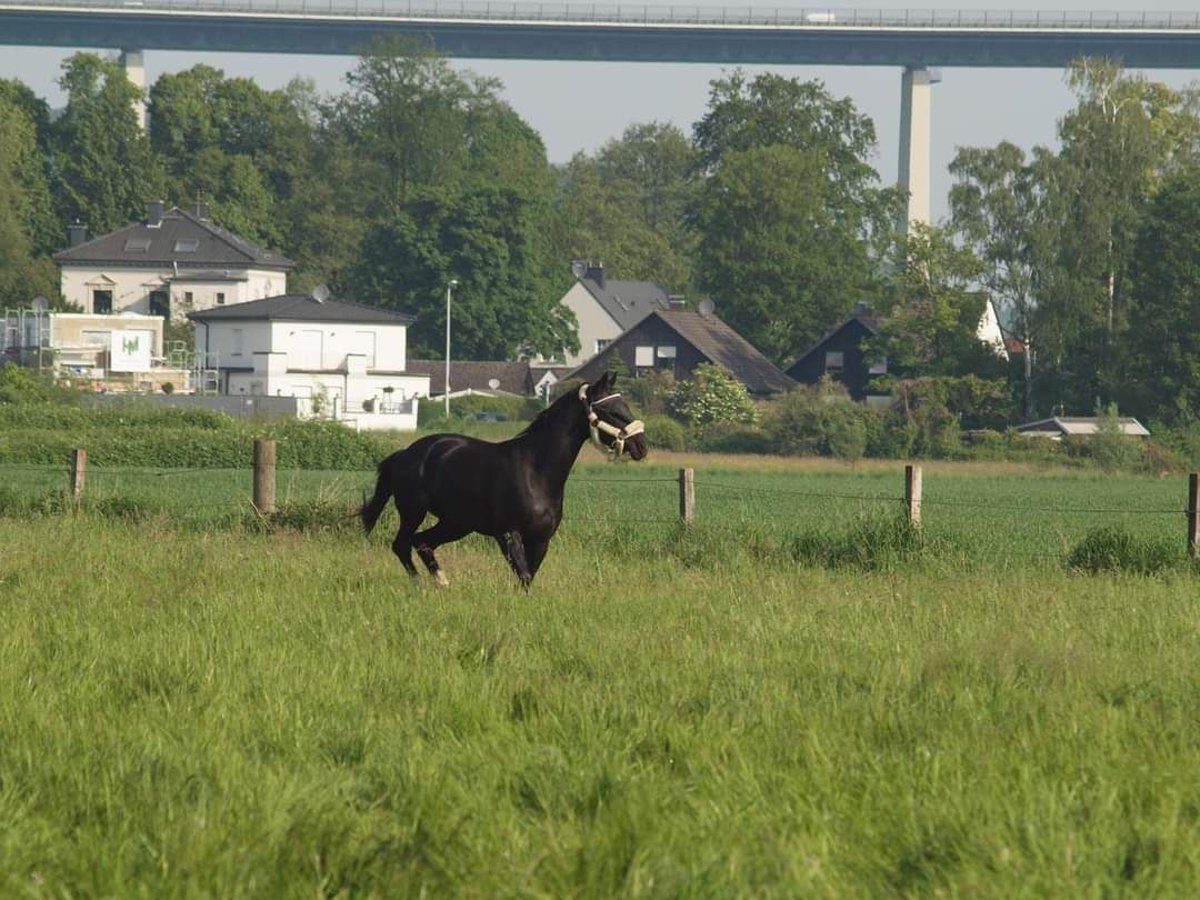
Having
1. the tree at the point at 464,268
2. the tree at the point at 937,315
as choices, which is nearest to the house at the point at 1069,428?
the tree at the point at 937,315

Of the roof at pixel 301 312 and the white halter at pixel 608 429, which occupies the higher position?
the roof at pixel 301 312

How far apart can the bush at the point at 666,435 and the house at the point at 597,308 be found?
41.1 meters

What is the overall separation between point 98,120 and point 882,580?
351ft

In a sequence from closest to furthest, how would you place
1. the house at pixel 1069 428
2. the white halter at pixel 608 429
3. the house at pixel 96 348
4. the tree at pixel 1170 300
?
the white halter at pixel 608 429
the house at pixel 1069 428
the tree at pixel 1170 300
the house at pixel 96 348

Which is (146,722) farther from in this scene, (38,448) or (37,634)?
(38,448)

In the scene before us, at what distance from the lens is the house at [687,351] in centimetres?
8750

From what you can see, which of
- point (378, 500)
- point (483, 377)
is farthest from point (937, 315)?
point (378, 500)

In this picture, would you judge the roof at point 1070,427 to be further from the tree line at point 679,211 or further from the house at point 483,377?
the house at point 483,377

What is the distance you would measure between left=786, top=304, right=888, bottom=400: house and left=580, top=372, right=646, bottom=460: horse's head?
75.7m

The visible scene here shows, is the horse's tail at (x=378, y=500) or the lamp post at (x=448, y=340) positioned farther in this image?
the lamp post at (x=448, y=340)

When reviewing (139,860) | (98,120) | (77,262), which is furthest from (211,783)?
(98,120)

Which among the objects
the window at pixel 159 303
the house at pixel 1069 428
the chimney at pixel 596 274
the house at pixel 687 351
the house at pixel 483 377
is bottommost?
the house at pixel 1069 428

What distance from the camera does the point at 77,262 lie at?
4205 inches

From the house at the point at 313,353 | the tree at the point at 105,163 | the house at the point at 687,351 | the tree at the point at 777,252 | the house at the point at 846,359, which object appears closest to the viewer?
the house at the point at 687,351
